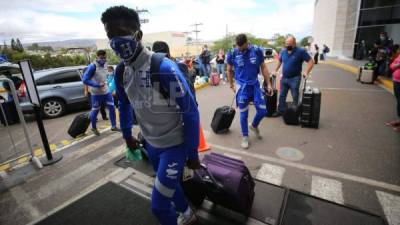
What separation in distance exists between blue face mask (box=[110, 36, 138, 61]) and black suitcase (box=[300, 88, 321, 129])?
4449 millimetres

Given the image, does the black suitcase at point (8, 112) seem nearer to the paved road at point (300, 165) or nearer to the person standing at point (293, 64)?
the paved road at point (300, 165)

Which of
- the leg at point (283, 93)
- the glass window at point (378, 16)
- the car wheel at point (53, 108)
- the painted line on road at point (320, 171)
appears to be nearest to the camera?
the painted line on road at point (320, 171)

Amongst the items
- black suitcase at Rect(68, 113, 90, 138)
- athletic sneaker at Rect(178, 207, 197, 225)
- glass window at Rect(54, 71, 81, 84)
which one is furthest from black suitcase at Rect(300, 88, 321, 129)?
glass window at Rect(54, 71, 81, 84)

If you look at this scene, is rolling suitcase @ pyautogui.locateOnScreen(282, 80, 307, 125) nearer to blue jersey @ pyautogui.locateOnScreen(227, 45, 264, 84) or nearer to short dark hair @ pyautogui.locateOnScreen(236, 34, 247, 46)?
blue jersey @ pyautogui.locateOnScreen(227, 45, 264, 84)

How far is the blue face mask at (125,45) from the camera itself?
1.61m

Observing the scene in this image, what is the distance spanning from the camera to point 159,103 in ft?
5.59

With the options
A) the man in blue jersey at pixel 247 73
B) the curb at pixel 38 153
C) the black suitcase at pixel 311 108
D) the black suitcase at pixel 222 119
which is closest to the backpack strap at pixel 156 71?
the man in blue jersey at pixel 247 73

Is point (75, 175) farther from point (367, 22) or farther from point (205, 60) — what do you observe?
point (367, 22)

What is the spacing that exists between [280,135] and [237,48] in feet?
7.05

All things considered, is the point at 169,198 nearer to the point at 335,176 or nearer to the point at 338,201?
the point at 338,201

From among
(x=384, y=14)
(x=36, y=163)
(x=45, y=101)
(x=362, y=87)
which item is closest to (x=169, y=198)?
(x=36, y=163)

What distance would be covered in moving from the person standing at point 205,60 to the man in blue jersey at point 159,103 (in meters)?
11.2

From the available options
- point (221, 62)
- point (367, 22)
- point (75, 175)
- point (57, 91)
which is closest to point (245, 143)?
point (75, 175)

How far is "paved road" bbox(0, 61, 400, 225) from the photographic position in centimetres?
293
